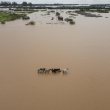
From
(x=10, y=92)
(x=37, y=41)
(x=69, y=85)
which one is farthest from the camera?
(x=37, y=41)

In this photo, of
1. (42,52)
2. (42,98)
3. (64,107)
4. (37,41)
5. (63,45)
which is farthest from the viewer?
(37,41)

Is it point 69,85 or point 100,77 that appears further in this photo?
point 100,77

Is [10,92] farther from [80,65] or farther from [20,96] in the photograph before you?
[80,65]

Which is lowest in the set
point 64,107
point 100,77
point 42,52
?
point 64,107

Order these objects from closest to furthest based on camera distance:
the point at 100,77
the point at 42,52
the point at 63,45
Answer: the point at 100,77
the point at 42,52
the point at 63,45

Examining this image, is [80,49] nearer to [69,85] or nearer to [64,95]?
[69,85]

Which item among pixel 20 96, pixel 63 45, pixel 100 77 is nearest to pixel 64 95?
pixel 20 96

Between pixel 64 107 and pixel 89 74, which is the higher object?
pixel 89 74

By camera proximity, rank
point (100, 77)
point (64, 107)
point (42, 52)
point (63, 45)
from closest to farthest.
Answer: point (64, 107), point (100, 77), point (42, 52), point (63, 45)

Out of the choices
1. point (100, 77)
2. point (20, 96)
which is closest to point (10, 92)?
point (20, 96)
